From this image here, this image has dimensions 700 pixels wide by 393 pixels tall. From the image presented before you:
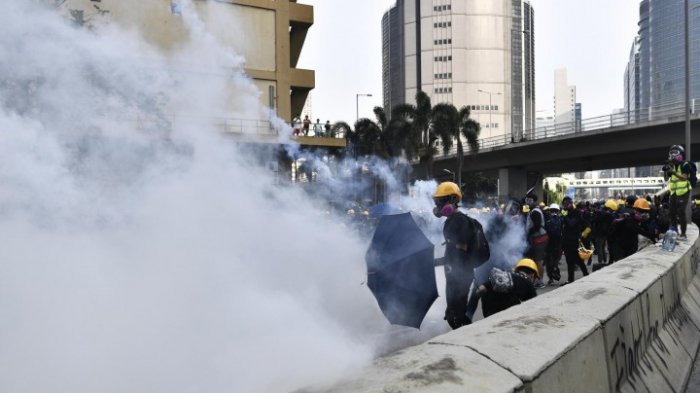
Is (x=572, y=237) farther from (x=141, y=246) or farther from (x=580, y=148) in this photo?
(x=580, y=148)

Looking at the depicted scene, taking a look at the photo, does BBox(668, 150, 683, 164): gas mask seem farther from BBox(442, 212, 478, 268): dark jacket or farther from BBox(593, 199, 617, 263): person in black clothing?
BBox(442, 212, 478, 268): dark jacket

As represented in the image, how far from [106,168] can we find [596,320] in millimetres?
4225

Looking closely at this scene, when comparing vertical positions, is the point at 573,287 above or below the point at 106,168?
below

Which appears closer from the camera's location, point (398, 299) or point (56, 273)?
point (56, 273)

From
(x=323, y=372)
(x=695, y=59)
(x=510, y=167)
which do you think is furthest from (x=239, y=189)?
(x=695, y=59)

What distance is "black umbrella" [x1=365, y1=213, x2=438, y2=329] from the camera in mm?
5520

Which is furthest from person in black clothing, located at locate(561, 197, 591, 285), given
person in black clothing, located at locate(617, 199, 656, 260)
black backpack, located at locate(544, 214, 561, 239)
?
person in black clothing, located at locate(617, 199, 656, 260)

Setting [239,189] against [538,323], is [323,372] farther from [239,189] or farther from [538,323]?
[239,189]

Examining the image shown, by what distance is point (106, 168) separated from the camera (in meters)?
5.50

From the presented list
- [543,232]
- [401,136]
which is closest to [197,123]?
[543,232]

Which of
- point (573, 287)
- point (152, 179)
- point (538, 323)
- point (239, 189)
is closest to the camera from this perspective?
point (538, 323)

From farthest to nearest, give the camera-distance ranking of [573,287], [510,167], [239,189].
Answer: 1. [510,167]
2. [239,189]
3. [573,287]

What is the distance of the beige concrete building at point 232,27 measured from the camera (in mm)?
6246

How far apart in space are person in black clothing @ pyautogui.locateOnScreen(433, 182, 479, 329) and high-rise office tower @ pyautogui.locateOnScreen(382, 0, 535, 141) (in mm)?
115563
